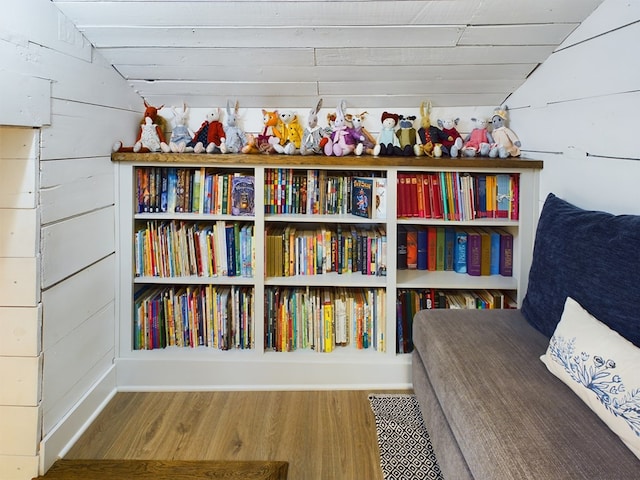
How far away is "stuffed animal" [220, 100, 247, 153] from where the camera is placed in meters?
2.32

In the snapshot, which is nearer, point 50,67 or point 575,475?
point 575,475

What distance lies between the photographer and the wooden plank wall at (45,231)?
4.98 feet

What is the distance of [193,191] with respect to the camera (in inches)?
88.9

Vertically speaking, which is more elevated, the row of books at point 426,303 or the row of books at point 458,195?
the row of books at point 458,195

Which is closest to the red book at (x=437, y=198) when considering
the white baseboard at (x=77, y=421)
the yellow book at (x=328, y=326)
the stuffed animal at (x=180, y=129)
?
the yellow book at (x=328, y=326)

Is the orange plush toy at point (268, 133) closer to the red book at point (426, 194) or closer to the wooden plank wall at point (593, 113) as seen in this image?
the red book at point (426, 194)

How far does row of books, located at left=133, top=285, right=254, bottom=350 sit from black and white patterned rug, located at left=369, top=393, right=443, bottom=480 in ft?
2.35

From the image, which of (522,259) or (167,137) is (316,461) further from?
(167,137)

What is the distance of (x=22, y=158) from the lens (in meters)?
1.53

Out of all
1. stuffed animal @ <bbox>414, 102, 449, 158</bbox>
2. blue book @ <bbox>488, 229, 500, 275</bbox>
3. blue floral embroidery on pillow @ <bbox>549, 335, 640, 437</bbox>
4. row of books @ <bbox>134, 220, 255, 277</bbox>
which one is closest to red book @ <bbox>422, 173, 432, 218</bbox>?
stuffed animal @ <bbox>414, 102, 449, 158</bbox>

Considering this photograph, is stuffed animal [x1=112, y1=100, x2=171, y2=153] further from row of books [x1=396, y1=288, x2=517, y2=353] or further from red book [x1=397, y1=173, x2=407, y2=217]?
row of books [x1=396, y1=288, x2=517, y2=353]

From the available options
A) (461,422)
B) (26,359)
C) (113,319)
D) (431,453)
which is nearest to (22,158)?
(26,359)

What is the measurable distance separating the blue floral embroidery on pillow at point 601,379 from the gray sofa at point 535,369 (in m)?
0.06

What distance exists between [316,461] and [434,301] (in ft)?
3.16
